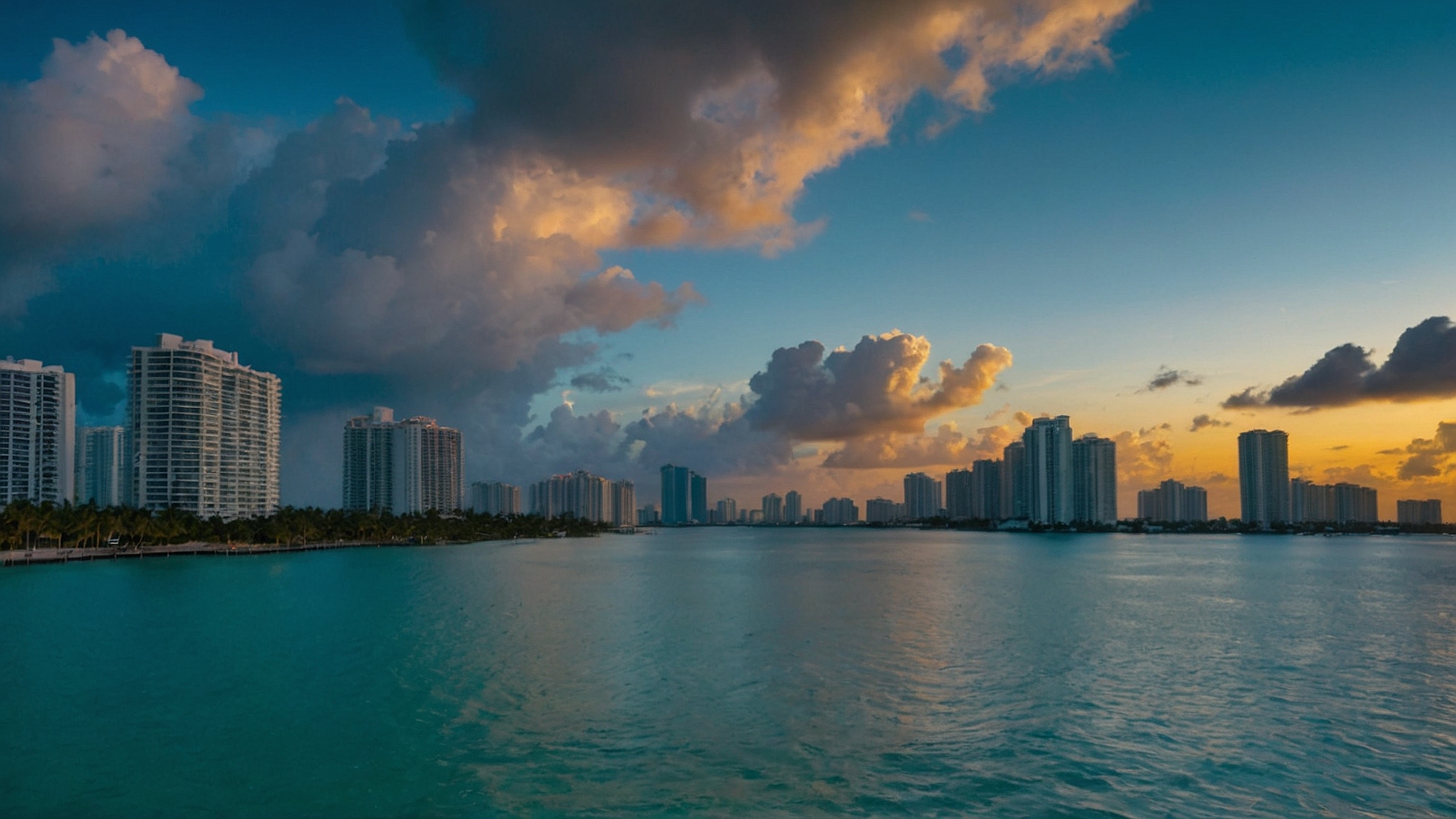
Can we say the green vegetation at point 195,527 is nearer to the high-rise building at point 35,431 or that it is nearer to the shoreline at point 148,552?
the shoreline at point 148,552

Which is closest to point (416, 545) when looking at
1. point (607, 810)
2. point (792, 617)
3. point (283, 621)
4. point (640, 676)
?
point (283, 621)

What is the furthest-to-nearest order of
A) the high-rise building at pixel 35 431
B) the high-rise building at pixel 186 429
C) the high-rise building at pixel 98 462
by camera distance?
the high-rise building at pixel 98 462 < the high-rise building at pixel 186 429 < the high-rise building at pixel 35 431

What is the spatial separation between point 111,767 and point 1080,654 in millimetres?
31616

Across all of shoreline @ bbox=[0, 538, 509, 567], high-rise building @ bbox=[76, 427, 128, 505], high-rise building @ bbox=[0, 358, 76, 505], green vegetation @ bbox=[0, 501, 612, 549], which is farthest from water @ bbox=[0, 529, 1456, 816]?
high-rise building @ bbox=[76, 427, 128, 505]

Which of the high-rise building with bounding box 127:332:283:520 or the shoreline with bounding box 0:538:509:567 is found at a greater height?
the high-rise building with bounding box 127:332:283:520

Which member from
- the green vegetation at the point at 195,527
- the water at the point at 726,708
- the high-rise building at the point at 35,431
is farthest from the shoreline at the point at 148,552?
the water at the point at 726,708

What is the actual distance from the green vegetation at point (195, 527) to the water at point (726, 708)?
49.6 metres

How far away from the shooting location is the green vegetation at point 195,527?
92.3m

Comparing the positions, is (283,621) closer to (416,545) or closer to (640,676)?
(640,676)

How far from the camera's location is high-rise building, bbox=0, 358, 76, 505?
127500 mm

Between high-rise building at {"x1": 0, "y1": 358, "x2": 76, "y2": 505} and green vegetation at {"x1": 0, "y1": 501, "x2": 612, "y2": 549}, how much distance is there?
13501mm

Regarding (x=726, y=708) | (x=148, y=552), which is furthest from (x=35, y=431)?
(x=726, y=708)

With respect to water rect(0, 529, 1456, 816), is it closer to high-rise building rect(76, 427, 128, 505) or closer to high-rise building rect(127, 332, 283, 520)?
high-rise building rect(127, 332, 283, 520)

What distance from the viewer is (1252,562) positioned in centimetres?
10381
